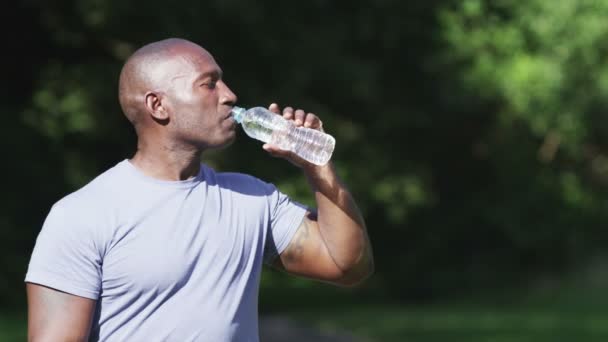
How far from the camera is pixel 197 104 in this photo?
11.3ft

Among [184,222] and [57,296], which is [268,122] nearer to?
[184,222]

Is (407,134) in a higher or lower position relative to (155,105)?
higher

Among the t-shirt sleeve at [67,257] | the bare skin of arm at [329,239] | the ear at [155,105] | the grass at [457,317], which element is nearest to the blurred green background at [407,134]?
the grass at [457,317]

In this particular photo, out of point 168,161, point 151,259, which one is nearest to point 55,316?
point 151,259

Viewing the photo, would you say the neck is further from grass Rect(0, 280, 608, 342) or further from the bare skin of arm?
grass Rect(0, 280, 608, 342)

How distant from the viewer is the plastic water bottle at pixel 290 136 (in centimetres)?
350

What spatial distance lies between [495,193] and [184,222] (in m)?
22.1

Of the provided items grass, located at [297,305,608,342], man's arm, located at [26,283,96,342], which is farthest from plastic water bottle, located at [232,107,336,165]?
grass, located at [297,305,608,342]

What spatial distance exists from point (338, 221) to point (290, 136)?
11.3 inches

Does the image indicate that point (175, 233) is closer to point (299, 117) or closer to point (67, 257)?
point (67, 257)

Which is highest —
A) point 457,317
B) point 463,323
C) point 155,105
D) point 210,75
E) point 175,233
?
point 457,317

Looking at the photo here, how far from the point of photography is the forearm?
11.7 feet

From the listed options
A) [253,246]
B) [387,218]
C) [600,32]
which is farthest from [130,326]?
[387,218]

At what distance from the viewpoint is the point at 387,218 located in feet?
81.6
